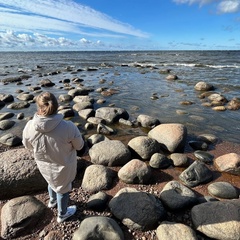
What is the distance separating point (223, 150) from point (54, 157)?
5538 millimetres

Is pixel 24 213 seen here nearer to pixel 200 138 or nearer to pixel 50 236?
pixel 50 236

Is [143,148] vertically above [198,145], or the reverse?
[143,148]

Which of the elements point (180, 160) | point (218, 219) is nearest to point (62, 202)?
point (218, 219)

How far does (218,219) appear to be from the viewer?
12.2ft

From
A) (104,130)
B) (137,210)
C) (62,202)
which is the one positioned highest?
(62,202)

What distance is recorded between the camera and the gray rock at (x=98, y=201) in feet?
14.1

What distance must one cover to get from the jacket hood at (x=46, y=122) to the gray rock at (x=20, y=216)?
1.81 metres

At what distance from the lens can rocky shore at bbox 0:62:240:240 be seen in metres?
3.71

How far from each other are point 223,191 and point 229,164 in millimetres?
1227

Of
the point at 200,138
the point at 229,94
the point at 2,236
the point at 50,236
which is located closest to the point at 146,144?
the point at 200,138

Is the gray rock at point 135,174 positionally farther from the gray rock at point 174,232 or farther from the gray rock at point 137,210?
the gray rock at point 174,232

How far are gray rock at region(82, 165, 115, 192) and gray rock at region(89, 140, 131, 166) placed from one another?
57 centimetres

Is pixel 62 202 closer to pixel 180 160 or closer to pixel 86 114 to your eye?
pixel 180 160

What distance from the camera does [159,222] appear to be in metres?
3.93
